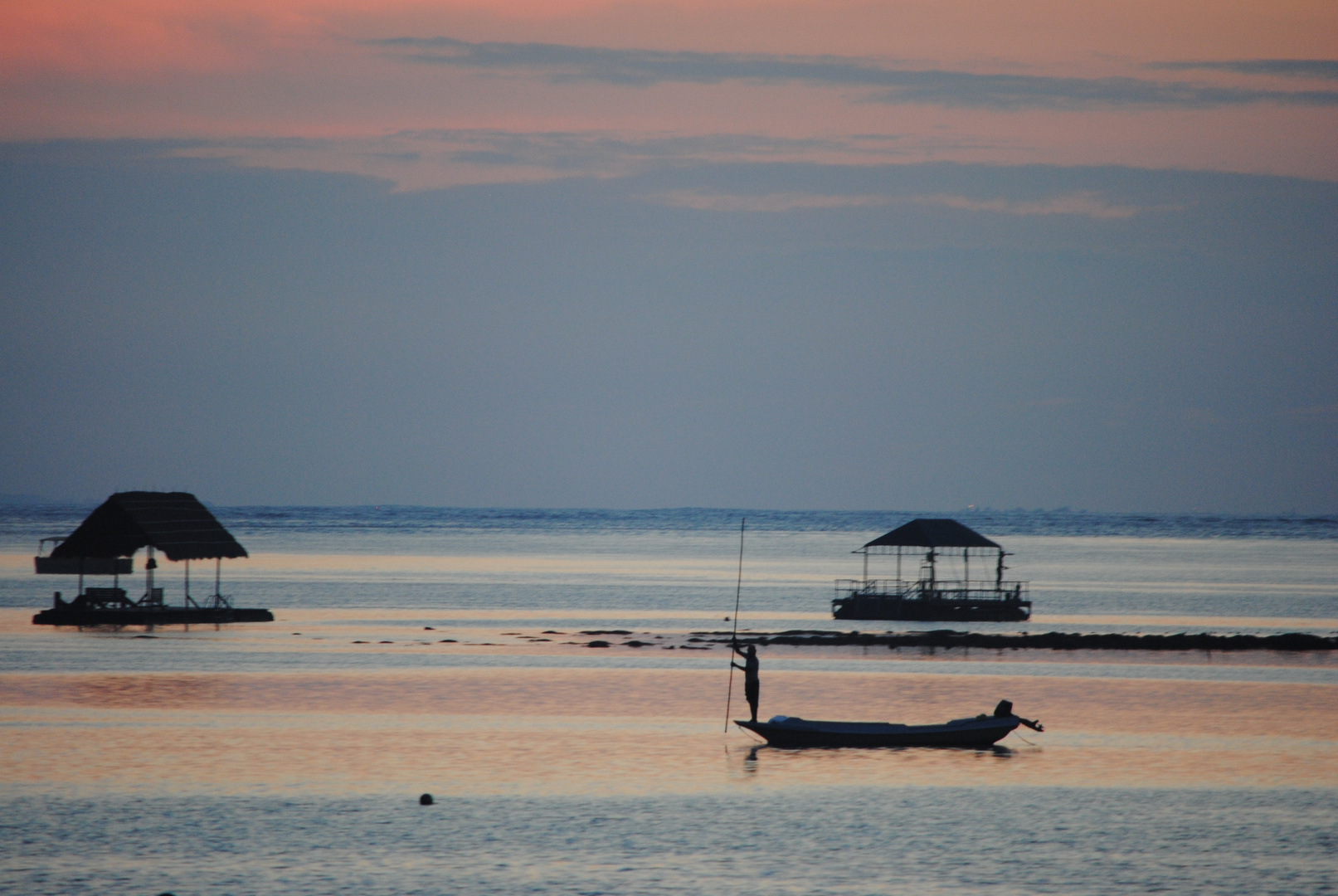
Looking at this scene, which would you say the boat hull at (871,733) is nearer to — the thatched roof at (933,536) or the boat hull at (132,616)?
the thatched roof at (933,536)

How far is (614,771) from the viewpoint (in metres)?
26.3

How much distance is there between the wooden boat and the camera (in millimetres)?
28750

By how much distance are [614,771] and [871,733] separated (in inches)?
221

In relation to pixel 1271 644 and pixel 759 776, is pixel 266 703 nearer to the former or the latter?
pixel 759 776

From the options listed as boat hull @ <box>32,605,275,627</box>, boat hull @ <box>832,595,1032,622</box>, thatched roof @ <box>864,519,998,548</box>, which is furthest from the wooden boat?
boat hull @ <box>832,595,1032,622</box>

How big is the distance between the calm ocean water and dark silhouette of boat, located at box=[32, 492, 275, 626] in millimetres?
921

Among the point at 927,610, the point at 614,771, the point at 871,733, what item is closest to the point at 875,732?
the point at 871,733

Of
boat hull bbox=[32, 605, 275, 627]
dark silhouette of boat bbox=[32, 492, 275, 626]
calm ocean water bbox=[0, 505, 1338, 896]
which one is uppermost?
dark silhouette of boat bbox=[32, 492, 275, 626]

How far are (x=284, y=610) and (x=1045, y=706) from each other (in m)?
39.9

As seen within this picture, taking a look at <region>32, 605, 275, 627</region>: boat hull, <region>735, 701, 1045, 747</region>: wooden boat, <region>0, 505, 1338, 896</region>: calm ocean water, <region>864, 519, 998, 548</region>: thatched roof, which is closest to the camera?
<region>0, 505, 1338, 896</region>: calm ocean water

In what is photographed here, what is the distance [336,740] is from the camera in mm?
29625

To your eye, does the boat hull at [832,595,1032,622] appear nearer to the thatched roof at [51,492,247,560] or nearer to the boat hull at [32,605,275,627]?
the boat hull at [32,605,275,627]

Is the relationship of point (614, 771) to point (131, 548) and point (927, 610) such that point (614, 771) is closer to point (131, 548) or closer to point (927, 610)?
point (131, 548)

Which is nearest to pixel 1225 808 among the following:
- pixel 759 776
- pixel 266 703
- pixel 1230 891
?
pixel 1230 891
